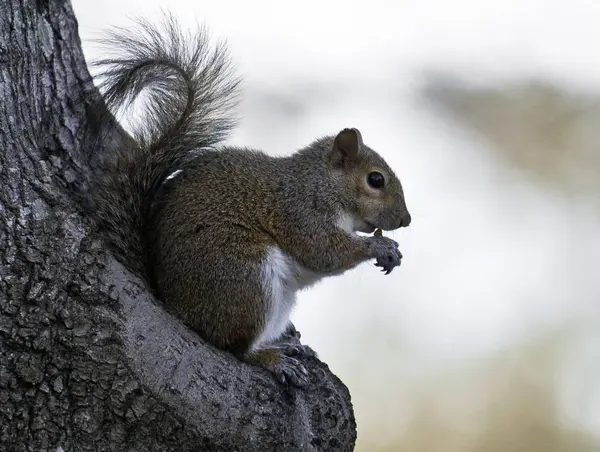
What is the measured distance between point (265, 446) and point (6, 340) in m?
0.49

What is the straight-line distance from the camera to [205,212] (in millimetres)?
2020

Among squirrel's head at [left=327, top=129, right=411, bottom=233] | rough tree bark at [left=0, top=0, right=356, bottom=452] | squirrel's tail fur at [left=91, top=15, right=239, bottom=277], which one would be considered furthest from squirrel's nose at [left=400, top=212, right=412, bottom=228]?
rough tree bark at [left=0, top=0, right=356, bottom=452]

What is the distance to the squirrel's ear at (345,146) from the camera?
2369 millimetres

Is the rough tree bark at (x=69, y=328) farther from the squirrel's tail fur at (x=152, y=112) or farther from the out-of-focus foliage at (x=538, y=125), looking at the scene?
the out-of-focus foliage at (x=538, y=125)

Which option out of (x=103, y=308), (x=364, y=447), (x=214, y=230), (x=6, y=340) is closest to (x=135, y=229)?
(x=214, y=230)

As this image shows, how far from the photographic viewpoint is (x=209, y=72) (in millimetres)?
2064

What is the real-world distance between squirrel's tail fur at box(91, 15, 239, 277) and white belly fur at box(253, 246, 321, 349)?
262 millimetres

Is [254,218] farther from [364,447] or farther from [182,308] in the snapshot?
[364,447]

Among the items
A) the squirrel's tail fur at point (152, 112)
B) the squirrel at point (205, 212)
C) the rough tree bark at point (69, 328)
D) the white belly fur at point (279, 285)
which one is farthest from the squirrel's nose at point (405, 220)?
the rough tree bark at point (69, 328)

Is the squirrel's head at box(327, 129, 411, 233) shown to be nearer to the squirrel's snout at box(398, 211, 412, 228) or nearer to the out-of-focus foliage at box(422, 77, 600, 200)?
the squirrel's snout at box(398, 211, 412, 228)

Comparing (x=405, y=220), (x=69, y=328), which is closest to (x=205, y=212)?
(x=69, y=328)

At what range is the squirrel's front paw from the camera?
2.29 meters

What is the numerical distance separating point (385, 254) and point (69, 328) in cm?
90

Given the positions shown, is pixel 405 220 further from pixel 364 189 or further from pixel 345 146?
pixel 345 146
